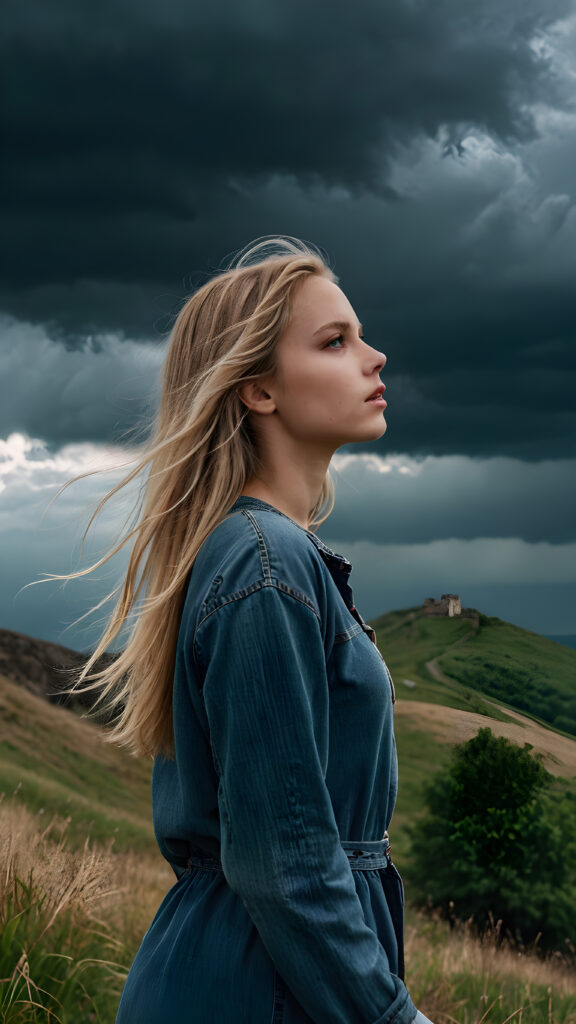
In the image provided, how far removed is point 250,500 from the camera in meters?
2.14

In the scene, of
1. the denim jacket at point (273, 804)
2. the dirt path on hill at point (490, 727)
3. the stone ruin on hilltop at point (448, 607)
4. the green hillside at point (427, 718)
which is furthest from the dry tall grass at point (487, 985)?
the denim jacket at point (273, 804)

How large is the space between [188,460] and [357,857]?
42.0 inches

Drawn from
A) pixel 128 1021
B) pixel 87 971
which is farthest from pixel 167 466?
pixel 87 971

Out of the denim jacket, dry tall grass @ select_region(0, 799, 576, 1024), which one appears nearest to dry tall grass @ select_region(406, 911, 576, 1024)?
dry tall grass @ select_region(0, 799, 576, 1024)

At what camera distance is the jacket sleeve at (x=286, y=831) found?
5.20 feet

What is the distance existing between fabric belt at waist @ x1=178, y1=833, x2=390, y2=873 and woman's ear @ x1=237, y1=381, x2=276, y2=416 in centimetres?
110

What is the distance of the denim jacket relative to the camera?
1.60 m

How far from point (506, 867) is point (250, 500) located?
7.79m

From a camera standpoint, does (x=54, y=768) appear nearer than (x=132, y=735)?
No

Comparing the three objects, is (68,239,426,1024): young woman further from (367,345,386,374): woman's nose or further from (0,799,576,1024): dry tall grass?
(0,799,576,1024): dry tall grass

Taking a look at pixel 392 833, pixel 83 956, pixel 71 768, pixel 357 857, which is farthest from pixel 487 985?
pixel 71 768

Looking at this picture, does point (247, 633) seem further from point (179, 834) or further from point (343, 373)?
point (343, 373)

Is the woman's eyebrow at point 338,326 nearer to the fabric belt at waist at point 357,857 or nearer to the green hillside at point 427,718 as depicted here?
the fabric belt at waist at point 357,857

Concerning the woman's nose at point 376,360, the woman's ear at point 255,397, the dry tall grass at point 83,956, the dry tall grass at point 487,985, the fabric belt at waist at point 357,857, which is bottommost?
the dry tall grass at point 487,985
